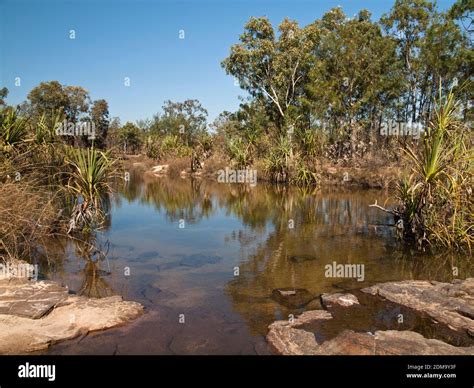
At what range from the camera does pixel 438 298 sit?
230 inches

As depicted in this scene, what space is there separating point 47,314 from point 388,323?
Result: 434 centimetres

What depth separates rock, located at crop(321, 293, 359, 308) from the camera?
5791 millimetres

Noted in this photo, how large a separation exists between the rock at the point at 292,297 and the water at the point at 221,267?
0.10 feet

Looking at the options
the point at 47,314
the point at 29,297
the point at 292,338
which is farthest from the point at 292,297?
the point at 29,297

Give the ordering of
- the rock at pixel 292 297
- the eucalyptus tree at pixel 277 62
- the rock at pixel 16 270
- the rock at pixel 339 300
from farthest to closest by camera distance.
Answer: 1. the eucalyptus tree at pixel 277 62
2. the rock at pixel 16 270
3. the rock at pixel 292 297
4. the rock at pixel 339 300

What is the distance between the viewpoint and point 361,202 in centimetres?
1659

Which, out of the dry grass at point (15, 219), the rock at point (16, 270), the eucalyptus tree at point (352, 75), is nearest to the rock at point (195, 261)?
the rock at point (16, 270)

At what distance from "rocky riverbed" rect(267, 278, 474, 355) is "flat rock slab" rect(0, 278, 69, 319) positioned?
9.48 feet

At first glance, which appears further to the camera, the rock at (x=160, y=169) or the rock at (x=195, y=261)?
the rock at (x=160, y=169)

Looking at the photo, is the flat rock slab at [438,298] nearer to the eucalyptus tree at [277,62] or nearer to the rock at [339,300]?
the rock at [339,300]

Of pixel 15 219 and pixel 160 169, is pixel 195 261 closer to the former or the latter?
pixel 15 219

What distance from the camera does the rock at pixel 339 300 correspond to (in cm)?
579

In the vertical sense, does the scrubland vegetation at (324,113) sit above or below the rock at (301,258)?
above
